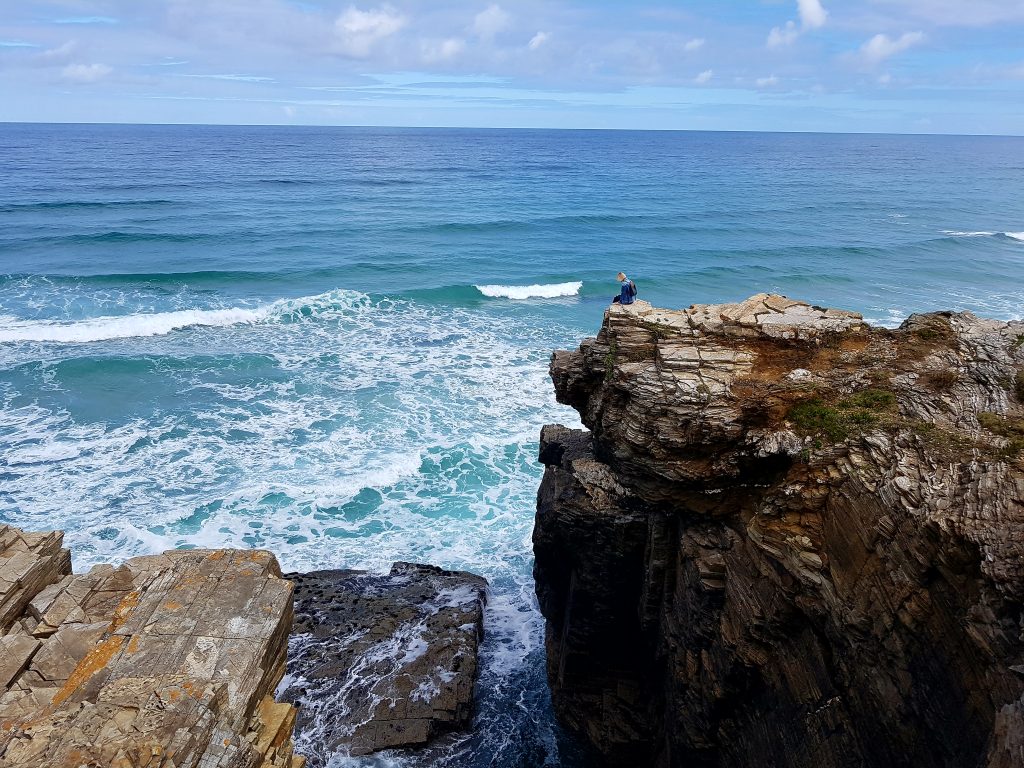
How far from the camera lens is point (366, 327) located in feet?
120

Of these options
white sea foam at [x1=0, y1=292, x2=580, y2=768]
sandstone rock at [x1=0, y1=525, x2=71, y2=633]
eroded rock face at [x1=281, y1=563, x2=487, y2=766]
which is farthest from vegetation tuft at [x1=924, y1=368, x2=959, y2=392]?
sandstone rock at [x1=0, y1=525, x2=71, y2=633]

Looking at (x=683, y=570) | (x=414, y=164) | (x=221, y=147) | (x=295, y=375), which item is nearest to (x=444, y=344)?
(x=295, y=375)

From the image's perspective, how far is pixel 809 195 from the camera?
80875 millimetres

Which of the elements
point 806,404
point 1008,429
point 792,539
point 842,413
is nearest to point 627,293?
point 806,404

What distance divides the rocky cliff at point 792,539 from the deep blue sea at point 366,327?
442cm

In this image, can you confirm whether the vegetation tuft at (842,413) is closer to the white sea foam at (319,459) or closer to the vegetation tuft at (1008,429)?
the vegetation tuft at (1008,429)

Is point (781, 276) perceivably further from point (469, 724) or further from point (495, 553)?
point (469, 724)

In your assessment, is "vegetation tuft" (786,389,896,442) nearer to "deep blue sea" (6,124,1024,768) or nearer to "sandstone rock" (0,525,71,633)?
"deep blue sea" (6,124,1024,768)

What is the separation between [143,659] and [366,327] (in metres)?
28.7

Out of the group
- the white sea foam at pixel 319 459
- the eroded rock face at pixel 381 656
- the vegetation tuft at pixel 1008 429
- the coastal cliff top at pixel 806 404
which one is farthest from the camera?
the white sea foam at pixel 319 459

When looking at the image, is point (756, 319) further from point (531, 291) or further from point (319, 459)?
point (531, 291)

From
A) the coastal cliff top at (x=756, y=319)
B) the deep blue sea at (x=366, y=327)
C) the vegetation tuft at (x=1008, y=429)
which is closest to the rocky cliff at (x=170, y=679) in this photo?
the deep blue sea at (x=366, y=327)

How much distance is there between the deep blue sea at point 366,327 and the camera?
20.8 m

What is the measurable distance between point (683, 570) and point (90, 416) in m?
24.0
